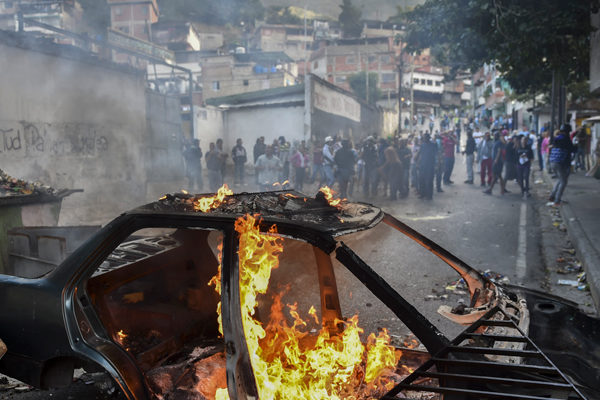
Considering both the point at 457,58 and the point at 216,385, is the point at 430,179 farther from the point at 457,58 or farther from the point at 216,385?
the point at 216,385

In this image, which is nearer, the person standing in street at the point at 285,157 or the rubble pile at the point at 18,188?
the rubble pile at the point at 18,188

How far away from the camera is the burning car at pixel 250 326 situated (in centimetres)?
204

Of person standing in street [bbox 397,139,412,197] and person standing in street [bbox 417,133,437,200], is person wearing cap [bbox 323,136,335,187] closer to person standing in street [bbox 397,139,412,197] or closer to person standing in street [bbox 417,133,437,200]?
person standing in street [bbox 397,139,412,197]

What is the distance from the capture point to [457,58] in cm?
1298

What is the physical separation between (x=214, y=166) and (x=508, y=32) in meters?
9.57

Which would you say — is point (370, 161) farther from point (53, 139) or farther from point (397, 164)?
point (53, 139)

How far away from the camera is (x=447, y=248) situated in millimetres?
7703

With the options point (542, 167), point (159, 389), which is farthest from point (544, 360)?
point (542, 167)

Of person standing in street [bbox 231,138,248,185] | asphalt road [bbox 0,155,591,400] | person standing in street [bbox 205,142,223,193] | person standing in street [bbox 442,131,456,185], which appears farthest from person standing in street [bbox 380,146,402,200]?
person standing in street [bbox 231,138,248,185]

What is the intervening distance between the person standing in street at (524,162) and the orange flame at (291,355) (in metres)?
11.2

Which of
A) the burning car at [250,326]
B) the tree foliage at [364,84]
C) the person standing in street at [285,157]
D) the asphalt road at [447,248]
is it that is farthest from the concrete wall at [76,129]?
the tree foliage at [364,84]

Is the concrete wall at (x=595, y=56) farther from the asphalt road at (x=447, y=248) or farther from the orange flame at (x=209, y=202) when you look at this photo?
the orange flame at (x=209, y=202)

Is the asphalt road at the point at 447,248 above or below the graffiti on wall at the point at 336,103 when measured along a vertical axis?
below

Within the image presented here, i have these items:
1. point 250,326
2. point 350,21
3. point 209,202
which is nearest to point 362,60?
point 350,21
